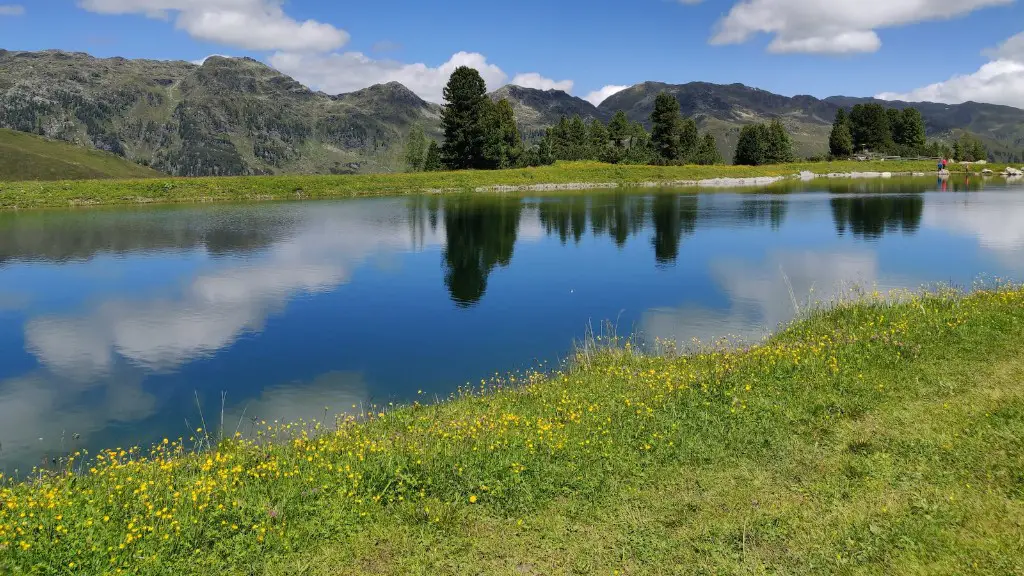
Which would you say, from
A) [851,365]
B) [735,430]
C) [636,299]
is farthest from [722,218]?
[735,430]

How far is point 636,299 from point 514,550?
870 inches

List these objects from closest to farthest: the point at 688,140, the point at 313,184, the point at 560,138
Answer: the point at 313,184 → the point at 688,140 → the point at 560,138

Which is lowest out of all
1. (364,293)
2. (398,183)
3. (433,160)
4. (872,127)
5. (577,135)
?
(364,293)

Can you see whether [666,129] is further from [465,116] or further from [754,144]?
[465,116]

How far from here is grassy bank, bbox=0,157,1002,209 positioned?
89688mm

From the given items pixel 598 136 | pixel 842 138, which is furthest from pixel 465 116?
pixel 842 138


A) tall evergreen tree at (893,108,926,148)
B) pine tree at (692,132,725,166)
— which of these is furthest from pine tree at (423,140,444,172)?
tall evergreen tree at (893,108,926,148)

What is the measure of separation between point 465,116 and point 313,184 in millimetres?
36158

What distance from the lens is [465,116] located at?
127 meters

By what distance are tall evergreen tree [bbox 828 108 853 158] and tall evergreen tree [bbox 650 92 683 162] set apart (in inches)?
2096

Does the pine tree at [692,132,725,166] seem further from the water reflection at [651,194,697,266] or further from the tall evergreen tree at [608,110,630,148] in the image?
the water reflection at [651,194,697,266]

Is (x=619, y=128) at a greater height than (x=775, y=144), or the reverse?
(x=619, y=128)

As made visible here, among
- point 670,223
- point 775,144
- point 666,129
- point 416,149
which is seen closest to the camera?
point 670,223

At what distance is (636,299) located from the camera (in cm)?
3000
